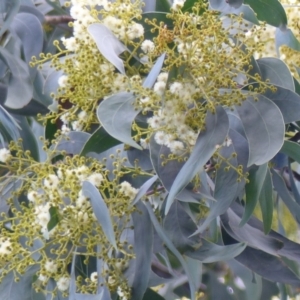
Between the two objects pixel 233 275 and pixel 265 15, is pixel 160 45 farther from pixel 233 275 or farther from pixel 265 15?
pixel 233 275

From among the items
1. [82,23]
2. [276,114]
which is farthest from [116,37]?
[276,114]

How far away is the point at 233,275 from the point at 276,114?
551mm

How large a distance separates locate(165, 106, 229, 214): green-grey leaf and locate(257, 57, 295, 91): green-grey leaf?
0.48 ft

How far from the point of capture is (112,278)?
959 mm

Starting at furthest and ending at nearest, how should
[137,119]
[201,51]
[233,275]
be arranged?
[233,275], [137,119], [201,51]

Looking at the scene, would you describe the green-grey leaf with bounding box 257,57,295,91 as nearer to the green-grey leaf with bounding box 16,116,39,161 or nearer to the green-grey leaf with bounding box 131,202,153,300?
the green-grey leaf with bounding box 131,202,153,300

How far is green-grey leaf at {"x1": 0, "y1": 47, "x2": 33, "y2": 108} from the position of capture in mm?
1146

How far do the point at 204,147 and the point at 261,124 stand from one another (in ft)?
0.34

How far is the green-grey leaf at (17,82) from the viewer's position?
3.76 feet

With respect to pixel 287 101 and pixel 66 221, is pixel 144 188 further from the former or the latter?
pixel 287 101

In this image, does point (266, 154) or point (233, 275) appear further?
point (233, 275)

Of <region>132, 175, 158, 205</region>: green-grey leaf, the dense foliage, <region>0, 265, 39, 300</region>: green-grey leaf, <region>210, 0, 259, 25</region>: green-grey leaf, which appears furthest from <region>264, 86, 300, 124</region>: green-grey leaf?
<region>0, 265, 39, 300</region>: green-grey leaf

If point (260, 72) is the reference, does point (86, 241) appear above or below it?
below

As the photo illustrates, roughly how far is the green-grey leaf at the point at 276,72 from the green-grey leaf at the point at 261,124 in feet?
0.23
